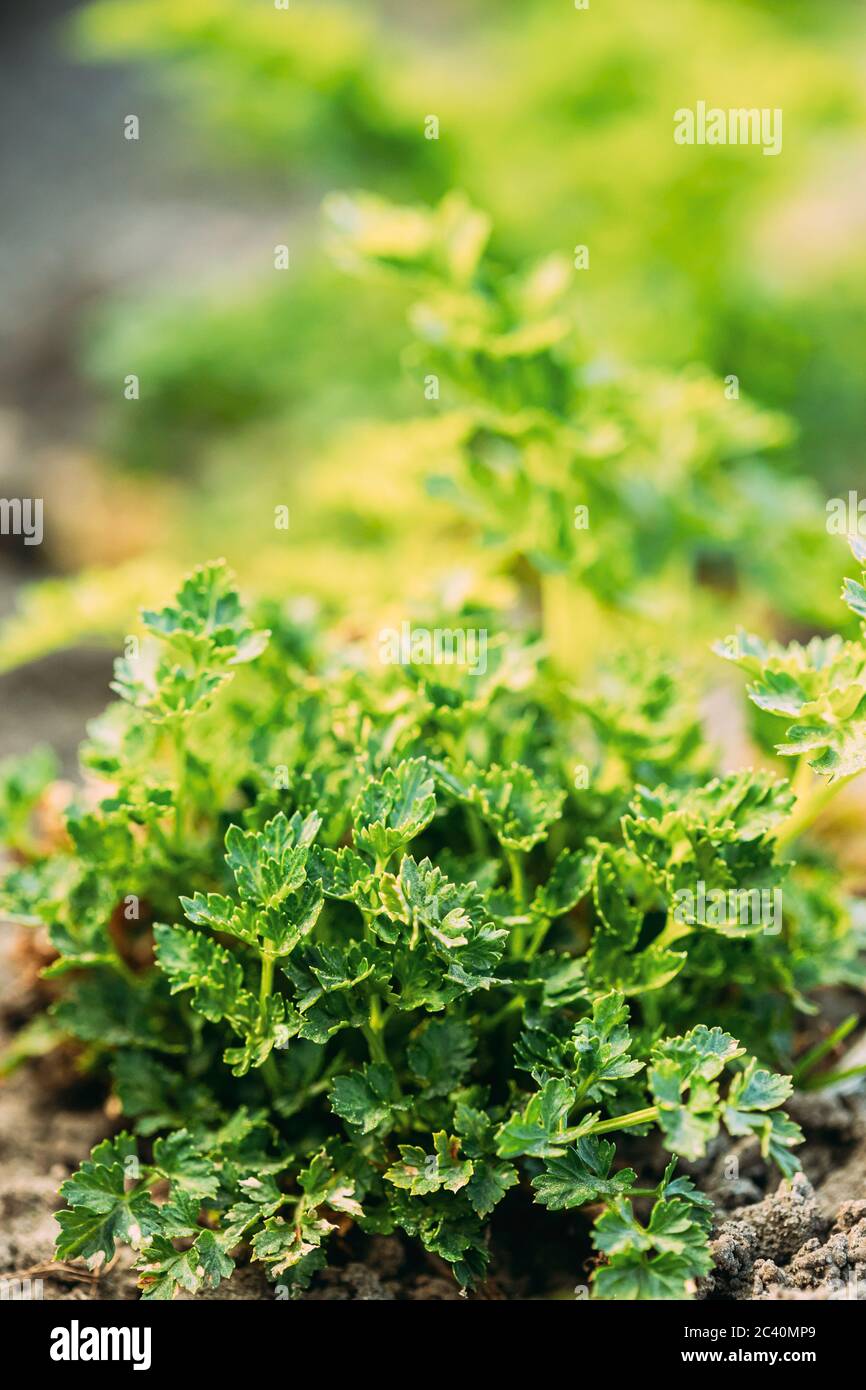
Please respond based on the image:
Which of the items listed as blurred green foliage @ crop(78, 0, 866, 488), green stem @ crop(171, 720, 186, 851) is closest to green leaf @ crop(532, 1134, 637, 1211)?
green stem @ crop(171, 720, 186, 851)

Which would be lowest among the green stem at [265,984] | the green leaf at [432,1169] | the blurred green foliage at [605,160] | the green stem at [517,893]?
the green leaf at [432,1169]

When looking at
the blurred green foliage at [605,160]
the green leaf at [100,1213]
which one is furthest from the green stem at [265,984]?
the blurred green foliage at [605,160]

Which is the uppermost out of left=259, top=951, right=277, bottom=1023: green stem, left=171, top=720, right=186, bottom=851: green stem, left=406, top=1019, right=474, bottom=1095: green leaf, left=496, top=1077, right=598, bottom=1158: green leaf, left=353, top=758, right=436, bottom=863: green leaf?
left=171, top=720, right=186, bottom=851: green stem

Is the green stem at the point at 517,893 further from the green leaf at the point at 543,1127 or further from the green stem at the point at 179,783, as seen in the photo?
the green stem at the point at 179,783

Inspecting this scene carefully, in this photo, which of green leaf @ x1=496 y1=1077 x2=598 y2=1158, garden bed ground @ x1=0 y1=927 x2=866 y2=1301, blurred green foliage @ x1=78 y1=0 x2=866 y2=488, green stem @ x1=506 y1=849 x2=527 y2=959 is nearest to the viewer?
green leaf @ x1=496 y1=1077 x2=598 y2=1158

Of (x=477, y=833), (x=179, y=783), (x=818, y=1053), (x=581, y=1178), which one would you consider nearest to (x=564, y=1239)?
Result: (x=581, y=1178)

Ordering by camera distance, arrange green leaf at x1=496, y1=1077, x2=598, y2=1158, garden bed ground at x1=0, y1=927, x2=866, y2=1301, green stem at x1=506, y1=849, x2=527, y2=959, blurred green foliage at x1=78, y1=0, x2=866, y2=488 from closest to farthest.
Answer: green leaf at x1=496, y1=1077, x2=598, y2=1158 → garden bed ground at x1=0, y1=927, x2=866, y2=1301 → green stem at x1=506, y1=849, x2=527, y2=959 → blurred green foliage at x1=78, y1=0, x2=866, y2=488

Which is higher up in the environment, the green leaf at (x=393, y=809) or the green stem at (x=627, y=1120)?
the green leaf at (x=393, y=809)

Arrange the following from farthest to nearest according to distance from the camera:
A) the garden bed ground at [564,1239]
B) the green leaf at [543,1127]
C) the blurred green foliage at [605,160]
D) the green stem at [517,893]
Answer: the blurred green foliage at [605,160] → the green stem at [517,893] → the garden bed ground at [564,1239] → the green leaf at [543,1127]

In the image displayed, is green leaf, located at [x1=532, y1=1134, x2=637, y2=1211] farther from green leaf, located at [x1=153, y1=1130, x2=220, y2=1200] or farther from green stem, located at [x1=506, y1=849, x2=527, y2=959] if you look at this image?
green leaf, located at [x1=153, y1=1130, x2=220, y2=1200]

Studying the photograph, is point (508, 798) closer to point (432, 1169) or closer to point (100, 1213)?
point (432, 1169)
